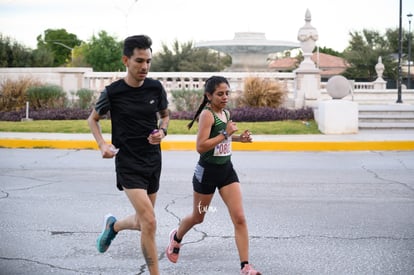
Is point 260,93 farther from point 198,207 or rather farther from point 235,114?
point 198,207

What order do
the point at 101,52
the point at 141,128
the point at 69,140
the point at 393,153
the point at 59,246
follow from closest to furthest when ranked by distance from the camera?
the point at 141,128, the point at 59,246, the point at 393,153, the point at 69,140, the point at 101,52

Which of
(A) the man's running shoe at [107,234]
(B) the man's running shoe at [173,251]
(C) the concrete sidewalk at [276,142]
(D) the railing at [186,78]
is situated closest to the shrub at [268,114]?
(D) the railing at [186,78]

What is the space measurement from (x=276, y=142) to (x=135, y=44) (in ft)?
33.5

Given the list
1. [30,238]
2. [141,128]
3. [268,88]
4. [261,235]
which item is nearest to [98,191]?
[30,238]

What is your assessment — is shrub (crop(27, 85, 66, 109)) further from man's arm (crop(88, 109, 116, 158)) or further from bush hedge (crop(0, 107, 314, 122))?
man's arm (crop(88, 109, 116, 158))

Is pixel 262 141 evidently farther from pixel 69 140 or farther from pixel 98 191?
pixel 98 191

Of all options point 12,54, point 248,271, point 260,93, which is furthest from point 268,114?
point 12,54

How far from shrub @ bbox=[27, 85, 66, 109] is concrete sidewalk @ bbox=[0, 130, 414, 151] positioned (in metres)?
5.28

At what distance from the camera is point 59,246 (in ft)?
20.4

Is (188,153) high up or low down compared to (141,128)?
down

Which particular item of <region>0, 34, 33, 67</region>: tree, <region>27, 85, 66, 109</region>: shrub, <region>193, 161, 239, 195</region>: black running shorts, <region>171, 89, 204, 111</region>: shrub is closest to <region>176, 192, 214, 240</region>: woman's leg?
<region>193, 161, 239, 195</region>: black running shorts

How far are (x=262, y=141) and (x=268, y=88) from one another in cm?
576

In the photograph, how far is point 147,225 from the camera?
4.74m

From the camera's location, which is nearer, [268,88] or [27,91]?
[268,88]
